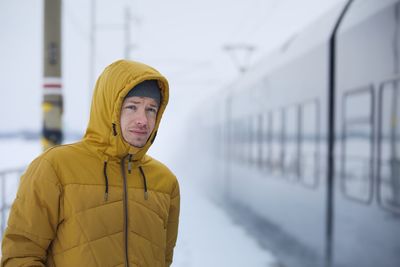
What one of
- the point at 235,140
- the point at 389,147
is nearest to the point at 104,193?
the point at 389,147

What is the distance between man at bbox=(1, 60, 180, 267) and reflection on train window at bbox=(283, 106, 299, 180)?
495cm

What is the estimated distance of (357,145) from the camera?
15.5 ft

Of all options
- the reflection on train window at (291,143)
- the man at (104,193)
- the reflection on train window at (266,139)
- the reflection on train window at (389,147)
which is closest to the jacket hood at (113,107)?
the man at (104,193)

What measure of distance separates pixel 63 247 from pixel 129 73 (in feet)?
2.14

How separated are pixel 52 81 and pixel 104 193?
10.9 feet

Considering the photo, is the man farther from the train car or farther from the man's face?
the train car

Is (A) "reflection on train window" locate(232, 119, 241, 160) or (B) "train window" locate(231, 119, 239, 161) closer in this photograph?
(A) "reflection on train window" locate(232, 119, 241, 160)

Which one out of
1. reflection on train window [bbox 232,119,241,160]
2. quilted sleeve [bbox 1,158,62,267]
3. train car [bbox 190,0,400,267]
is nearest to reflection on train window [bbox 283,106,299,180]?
train car [bbox 190,0,400,267]

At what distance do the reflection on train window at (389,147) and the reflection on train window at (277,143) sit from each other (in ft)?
10.3

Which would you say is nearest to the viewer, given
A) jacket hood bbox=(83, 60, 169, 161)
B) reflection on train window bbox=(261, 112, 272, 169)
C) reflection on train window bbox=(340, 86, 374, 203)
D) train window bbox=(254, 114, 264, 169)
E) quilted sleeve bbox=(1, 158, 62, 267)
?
quilted sleeve bbox=(1, 158, 62, 267)

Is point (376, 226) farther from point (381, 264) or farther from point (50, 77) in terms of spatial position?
point (50, 77)

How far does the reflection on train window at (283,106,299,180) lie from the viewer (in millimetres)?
6703

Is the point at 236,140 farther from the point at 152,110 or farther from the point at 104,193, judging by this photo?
the point at 104,193

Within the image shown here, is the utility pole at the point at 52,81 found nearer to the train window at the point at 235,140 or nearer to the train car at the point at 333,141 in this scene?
the train car at the point at 333,141
